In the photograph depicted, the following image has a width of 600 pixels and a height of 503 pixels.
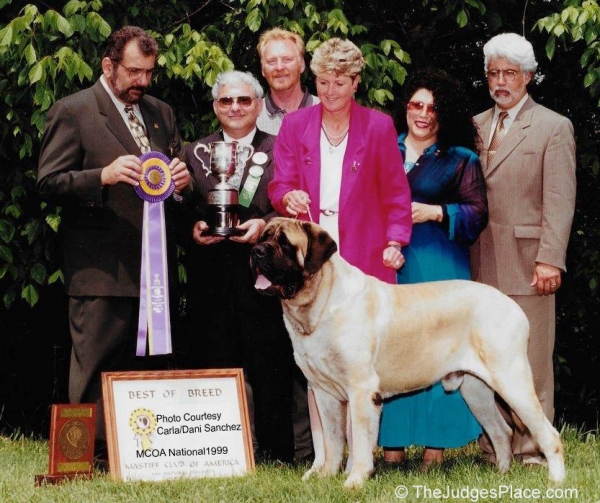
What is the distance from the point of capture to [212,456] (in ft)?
15.8

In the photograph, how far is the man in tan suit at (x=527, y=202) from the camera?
16.8 ft

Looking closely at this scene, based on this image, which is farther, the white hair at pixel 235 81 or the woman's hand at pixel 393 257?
the white hair at pixel 235 81

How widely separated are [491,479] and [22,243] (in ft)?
12.5

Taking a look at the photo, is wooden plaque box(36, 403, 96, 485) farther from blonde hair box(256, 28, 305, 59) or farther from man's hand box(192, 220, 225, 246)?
blonde hair box(256, 28, 305, 59)

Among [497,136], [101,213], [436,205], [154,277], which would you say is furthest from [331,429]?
[497,136]

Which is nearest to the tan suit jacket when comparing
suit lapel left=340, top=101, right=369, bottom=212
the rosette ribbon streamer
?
suit lapel left=340, top=101, right=369, bottom=212

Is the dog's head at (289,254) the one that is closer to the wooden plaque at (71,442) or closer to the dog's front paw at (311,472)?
the dog's front paw at (311,472)

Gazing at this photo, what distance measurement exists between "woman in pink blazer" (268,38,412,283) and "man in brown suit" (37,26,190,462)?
63cm

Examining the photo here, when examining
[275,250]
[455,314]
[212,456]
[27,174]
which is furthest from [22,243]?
[455,314]

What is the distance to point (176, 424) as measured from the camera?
4.80 metres

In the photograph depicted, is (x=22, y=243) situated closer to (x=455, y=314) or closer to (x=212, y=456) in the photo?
(x=212, y=456)

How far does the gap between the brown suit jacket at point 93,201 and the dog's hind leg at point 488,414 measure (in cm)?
187

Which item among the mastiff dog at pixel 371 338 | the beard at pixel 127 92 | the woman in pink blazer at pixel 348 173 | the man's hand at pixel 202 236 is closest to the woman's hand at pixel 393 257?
the woman in pink blazer at pixel 348 173

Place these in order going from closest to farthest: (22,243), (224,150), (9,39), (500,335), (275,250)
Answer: (275,250)
(500,335)
(224,150)
(9,39)
(22,243)
